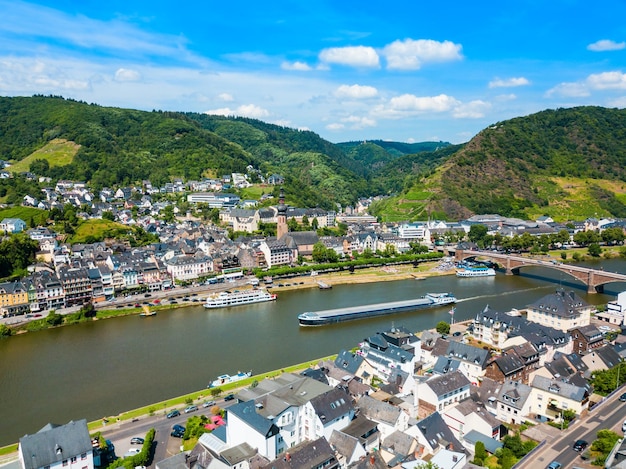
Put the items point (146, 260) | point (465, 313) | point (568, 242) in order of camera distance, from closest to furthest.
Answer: point (465, 313), point (146, 260), point (568, 242)

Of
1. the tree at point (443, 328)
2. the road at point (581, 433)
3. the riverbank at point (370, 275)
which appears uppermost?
the tree at point (443, 328)

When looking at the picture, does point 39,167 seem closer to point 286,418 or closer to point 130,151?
point 130,151

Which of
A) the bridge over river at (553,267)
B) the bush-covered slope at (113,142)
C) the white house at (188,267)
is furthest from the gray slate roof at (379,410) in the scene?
the bush-covered slope at (113,142)

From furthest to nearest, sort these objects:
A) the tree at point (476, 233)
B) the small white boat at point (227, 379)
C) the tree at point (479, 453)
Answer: the tree at point (476, 233), the small white boat at point (227, 379), the tree at point (479, 453)

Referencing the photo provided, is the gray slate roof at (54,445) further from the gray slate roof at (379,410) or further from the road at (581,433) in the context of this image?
the road at (581,433)

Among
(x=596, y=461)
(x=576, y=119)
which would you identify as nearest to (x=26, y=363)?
(x=596, y=461)

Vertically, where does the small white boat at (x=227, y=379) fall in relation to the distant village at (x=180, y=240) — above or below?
below

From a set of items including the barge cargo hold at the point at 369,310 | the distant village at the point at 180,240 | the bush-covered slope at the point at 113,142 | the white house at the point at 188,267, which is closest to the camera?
the barge cargo hold at the point at 369,310

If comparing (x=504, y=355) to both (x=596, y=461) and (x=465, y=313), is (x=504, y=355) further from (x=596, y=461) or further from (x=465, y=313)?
(x=465, y=313)
